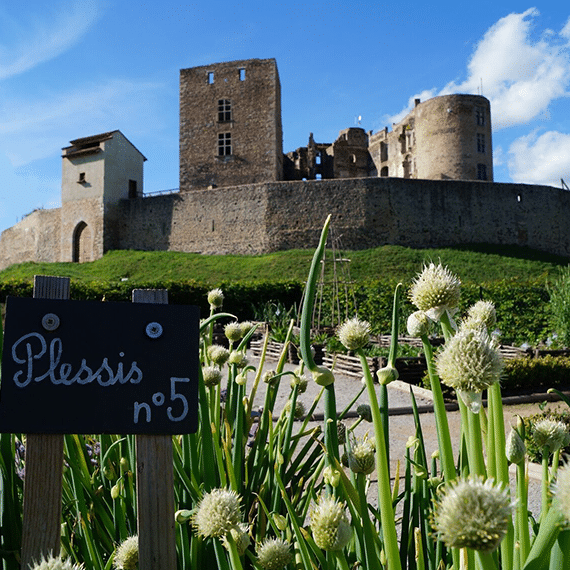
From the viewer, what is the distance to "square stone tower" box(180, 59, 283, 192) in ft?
91.0

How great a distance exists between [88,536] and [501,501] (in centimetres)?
101

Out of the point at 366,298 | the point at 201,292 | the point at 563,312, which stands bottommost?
the point at 563,312

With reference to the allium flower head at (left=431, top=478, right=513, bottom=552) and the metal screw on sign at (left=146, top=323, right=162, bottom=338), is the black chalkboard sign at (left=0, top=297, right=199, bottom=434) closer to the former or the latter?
the metal screw on sign at (left=146, top=323, right=162, bottom=338)

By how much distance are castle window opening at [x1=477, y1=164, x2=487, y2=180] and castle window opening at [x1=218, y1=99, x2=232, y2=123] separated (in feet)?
47.5

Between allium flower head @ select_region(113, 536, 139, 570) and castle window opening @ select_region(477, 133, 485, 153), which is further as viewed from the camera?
castle window opening @ select_region(477, 133, 485, 153)

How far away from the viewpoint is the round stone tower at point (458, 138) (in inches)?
1212

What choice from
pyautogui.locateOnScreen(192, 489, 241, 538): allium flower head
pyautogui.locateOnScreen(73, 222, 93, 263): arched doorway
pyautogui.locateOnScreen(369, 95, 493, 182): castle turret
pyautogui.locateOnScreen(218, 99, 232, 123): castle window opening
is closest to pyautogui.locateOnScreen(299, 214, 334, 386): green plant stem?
pyautogui.locateOnScreen(192, 489, 241, 538): allium flower head

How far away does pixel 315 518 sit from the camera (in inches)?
31.3

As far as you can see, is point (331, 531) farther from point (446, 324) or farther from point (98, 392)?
point (98, 392)

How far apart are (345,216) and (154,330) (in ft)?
75.2

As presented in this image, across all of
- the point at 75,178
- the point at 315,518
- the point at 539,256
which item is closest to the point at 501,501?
the point at 315,518

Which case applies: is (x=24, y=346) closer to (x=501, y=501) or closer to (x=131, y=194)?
(x=501, y=501)

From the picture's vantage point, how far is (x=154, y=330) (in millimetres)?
1236

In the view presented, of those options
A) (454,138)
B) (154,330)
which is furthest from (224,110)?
(154,330)
